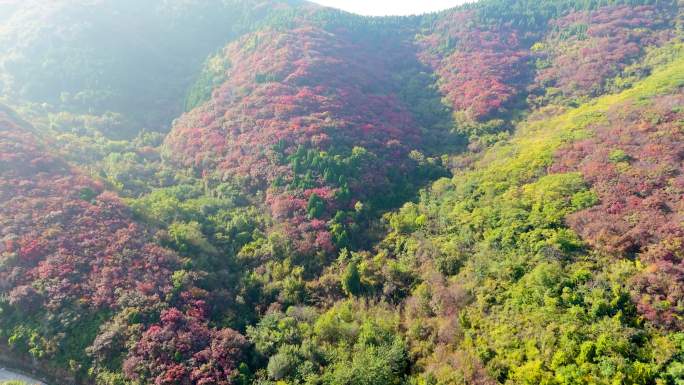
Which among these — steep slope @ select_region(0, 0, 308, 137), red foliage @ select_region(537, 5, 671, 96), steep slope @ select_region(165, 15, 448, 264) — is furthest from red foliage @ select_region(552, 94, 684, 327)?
steep slope @ select_region(0, 0, 308, 137)

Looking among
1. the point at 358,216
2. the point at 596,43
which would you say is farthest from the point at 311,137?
the point at 596,43

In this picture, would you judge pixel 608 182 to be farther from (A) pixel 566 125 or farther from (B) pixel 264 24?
(B) pixel 264 24

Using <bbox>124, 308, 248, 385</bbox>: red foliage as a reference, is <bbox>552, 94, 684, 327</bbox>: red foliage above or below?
above

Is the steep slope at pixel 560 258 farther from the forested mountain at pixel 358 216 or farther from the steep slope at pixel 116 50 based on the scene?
the steep slope at pixel 116 50

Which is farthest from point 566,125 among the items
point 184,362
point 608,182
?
point 184,362

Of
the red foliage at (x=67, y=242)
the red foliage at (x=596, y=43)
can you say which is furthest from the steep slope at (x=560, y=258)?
the red foliage at (x=67, y=242)

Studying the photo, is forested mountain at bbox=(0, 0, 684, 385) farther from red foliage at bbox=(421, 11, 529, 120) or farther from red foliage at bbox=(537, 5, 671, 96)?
red foliage at bbox=(421, 11, 529, 120)

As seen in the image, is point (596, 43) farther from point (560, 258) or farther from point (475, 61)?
point (560, 258)
